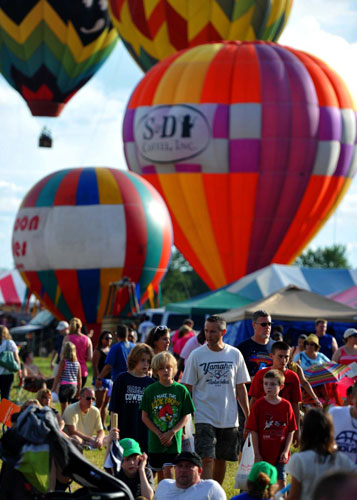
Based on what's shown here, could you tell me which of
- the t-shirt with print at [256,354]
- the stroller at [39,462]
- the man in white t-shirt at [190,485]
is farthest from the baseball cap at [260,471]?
the t-shirt with print at [256,354]

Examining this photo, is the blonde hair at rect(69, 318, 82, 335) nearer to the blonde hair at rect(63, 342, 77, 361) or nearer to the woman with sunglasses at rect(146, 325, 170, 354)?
the blonde hair at rect(63, 342, 77, 361)

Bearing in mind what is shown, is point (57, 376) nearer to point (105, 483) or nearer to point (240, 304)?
point (105, 483)

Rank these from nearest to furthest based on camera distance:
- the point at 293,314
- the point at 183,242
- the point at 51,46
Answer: the point at 293,314, the point at 183,242, the point at 51,46

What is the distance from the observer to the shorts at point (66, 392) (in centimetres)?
1123

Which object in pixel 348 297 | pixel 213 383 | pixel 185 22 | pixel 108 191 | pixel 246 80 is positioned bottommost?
pixel 213 383

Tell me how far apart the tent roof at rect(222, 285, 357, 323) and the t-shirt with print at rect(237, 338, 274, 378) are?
690 centimetres

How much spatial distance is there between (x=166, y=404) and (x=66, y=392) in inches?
179

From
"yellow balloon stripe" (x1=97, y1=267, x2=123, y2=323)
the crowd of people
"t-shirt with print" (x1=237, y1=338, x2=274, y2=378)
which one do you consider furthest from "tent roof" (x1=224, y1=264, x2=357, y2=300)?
"t-shirt with print" (x1=237, y1=338, x2=274, y2=378)

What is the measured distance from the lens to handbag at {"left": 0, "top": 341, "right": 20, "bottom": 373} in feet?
37.3

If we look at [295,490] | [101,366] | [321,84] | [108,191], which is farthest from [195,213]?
[295,490]

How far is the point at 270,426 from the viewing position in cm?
668

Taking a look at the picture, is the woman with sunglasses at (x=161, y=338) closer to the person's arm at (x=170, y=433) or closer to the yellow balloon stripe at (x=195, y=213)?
the person's arm at (x=170, y=433)

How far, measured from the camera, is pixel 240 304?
19047 mm

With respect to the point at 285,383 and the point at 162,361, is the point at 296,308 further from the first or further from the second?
the point at 162,361
